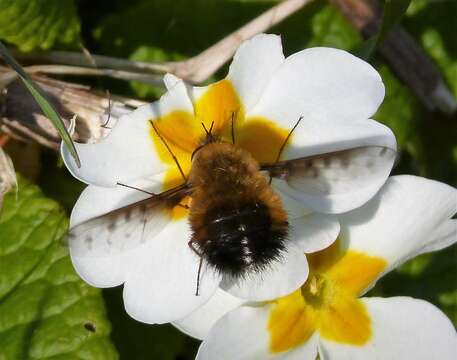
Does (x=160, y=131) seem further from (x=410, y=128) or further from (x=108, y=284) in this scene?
(x=410, y=128)

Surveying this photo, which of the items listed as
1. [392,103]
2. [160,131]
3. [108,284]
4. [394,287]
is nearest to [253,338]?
[108,284]

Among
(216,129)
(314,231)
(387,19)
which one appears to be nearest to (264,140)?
(216,129)

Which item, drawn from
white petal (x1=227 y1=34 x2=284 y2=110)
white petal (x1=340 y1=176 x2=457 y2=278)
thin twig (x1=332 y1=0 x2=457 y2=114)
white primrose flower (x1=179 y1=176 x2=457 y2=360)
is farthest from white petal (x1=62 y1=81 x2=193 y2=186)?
thin twig (x1=332 y1=0 x2=457 y2=114)

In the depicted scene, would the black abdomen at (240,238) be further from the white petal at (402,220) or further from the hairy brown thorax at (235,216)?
the white petal at (402,220)

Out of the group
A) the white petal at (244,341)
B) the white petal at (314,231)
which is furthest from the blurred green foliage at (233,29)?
the white petal at (314,231)

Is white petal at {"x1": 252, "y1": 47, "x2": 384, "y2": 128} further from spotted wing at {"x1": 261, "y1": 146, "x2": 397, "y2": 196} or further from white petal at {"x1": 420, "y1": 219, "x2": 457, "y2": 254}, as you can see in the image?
white petal at {"x1": 420, "y1": 219, "x2": 457, "y2": 254}
